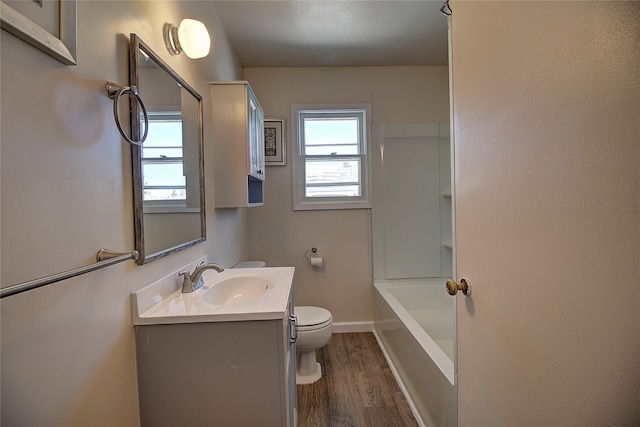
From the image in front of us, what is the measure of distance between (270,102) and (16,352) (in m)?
2.57

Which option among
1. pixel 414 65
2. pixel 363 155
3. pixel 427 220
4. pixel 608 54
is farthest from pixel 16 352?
pixel 414 65

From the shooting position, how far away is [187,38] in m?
1.32

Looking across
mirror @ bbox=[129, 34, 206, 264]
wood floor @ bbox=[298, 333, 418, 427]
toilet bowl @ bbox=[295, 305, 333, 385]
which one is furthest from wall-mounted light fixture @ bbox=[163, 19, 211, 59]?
wood floor @ bbox=[298, 333, 418, 427]

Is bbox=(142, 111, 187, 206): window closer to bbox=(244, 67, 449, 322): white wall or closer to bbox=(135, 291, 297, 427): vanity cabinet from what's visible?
bbox=(135, 291, 297, 427): vanity cabinet

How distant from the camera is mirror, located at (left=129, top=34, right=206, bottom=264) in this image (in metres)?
0.95

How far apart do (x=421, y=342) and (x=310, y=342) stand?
2.39ft

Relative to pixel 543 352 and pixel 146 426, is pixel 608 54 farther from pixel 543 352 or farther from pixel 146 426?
pixel 146 426

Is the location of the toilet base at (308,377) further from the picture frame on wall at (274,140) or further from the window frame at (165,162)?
the picture frame on wall at (274,140)

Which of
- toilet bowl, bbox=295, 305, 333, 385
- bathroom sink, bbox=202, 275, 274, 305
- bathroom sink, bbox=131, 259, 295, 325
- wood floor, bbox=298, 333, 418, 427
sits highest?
bathroom sink, bbox=131, 259, 295, 325

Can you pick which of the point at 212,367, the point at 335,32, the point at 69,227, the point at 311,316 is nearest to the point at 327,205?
the point at 311,316

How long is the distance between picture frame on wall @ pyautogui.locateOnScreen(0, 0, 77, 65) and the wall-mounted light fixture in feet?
2.08

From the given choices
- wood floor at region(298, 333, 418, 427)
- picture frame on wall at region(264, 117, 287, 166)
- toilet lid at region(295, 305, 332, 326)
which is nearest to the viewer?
wood floor at region(298, 333, 418, 427)

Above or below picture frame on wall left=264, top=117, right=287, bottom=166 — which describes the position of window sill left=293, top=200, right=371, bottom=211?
below

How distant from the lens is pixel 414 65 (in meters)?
2.79
